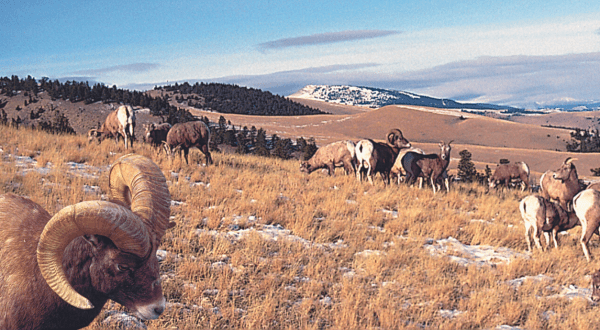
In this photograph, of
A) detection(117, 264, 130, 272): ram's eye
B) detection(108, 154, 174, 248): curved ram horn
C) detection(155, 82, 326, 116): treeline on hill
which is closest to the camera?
detection(117, 264, 130, 272): ram's eye

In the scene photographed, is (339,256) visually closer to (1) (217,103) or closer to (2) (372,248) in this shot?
(2) (372,248)

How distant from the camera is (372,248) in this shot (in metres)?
7.99

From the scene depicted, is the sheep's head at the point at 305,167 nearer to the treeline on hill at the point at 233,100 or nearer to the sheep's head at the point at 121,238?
the sheep's head at the point at 121,238

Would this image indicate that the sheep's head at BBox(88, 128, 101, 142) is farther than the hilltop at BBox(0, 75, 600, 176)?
No

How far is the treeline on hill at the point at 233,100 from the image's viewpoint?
152 m

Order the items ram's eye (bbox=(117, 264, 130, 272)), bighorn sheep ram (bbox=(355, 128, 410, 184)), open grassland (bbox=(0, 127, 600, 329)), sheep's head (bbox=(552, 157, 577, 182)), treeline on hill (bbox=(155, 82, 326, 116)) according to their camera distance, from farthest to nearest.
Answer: treeline on hill (bbox=(155, 82, 326, 116)), bighorn sheep ram (bbox=(355, 128, 410, 184)), sheep's head (bbox=(552, 157, 577, 182)), open grassland (bbox=(0, 127, 600, 329)), ram's eye (bbox=(117, 264, 130, 272))

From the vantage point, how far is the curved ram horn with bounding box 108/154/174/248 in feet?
9.93

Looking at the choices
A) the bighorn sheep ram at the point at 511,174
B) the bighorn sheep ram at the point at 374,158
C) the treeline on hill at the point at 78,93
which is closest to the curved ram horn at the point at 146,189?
the bighorn sheep ram at the point at 374,158

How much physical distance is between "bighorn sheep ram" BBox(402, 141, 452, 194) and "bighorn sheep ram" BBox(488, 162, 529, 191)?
8.11 metres

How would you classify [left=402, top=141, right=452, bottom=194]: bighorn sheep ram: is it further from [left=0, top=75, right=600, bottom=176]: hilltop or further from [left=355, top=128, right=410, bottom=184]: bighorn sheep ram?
[left=0, top=75, right=600, bottom=176]: hilltop

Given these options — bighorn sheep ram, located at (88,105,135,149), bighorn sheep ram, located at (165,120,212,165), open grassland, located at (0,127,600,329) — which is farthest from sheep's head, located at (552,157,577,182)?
bighorn sheep ram, located at (88,105,135,149)

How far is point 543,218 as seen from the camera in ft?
30.0

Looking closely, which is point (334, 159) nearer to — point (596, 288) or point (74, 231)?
point (596, 288)

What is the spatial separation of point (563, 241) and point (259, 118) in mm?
121234
